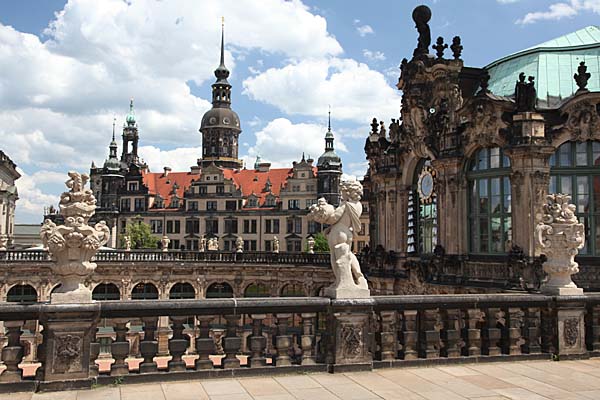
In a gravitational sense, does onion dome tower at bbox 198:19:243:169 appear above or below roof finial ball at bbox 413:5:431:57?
above

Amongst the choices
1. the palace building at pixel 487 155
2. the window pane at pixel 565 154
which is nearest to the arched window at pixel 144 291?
the palace building at pixel 487 155

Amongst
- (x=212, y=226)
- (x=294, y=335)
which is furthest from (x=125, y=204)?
(x=294, y=335)

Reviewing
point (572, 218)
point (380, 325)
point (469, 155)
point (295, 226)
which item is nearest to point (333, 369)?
point (380, 325)

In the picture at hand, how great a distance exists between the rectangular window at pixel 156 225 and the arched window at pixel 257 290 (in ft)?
141

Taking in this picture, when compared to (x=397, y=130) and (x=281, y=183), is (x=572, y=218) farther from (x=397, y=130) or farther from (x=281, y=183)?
(x=281, y=183)

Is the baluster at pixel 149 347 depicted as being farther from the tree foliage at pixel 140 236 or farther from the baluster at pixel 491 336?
the tree foliage at pixel 140 236

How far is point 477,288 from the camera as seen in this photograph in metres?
21.3

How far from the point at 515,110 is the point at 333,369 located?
1474 cm

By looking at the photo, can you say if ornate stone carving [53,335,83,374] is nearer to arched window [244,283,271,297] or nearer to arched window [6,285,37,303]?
arched window [244,283,271,297]

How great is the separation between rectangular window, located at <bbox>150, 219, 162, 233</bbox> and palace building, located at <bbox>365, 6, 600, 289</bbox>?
64531 mm

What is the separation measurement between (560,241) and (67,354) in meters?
8.10

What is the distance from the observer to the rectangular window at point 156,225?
8903cm

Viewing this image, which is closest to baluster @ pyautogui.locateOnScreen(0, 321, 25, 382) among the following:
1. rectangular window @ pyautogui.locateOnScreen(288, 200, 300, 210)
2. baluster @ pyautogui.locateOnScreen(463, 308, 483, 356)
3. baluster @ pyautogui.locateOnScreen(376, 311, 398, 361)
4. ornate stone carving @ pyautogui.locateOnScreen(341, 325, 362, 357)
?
ornate stone carving @ pyautogui.locateOnScreen(341, 325, 362, 357)

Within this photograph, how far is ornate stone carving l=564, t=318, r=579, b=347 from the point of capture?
1059cm
